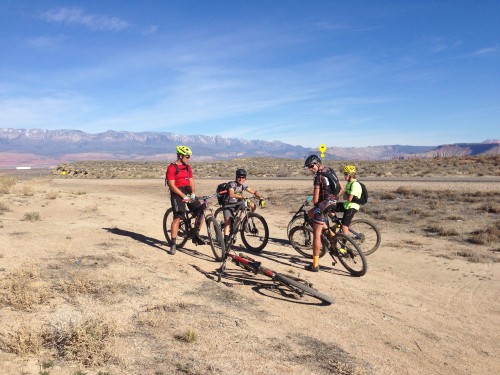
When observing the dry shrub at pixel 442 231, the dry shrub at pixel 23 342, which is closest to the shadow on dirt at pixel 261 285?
the dry shrub at pixel 23 342

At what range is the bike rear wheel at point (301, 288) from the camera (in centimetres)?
575

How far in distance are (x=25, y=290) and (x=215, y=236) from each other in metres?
3.92

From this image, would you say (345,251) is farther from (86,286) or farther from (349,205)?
(86,286)

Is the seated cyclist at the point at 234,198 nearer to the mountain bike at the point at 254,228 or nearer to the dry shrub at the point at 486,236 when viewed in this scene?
the mountain bike at the point at 254,228

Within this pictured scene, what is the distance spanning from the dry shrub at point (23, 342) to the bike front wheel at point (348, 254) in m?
5.66

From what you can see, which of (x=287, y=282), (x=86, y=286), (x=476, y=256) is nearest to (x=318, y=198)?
(x=287, y=282)

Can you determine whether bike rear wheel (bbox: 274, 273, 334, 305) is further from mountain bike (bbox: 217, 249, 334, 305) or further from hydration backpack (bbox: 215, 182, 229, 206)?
hydration backpack (bbox: 215, 182, 229, 206)

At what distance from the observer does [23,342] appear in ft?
12.4

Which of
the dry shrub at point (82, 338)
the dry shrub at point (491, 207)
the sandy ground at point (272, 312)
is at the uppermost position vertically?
the dry shrub at point (491, 207)

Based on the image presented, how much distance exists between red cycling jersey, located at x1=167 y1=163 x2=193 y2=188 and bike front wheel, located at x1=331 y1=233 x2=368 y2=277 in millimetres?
3615

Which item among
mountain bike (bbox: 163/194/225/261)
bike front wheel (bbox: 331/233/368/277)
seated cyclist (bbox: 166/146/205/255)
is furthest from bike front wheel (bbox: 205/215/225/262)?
bike front wheel (bbox: 331/233/368/277)

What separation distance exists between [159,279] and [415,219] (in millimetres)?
10891

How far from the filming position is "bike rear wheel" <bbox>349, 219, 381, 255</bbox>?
30.9 ft

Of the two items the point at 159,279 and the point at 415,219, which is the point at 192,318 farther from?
the point at 415,219
